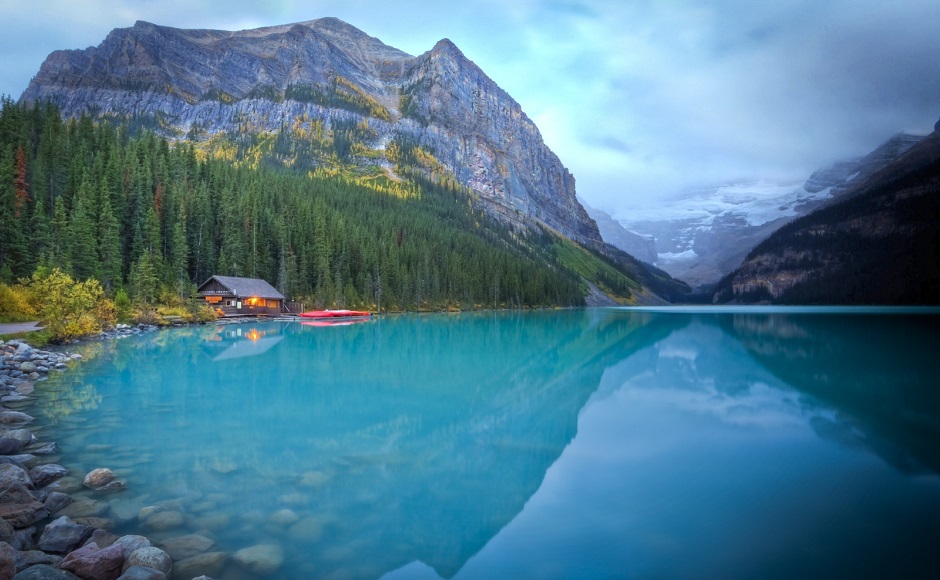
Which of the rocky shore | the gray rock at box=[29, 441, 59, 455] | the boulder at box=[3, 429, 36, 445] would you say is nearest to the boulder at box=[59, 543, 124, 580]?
the rocky shore

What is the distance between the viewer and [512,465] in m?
12.8

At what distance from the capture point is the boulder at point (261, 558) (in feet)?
24.1

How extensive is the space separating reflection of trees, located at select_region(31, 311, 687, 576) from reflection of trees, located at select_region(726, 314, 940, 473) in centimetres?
980

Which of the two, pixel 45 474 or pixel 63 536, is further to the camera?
pixel 45 474

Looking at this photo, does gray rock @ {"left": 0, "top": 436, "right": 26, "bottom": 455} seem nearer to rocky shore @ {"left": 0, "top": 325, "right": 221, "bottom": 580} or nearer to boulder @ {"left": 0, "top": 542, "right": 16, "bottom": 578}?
rocky shore @ {"left": 0, "top": 325, "right": 221, "bottom": 580}

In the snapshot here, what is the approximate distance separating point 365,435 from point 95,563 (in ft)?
27.9

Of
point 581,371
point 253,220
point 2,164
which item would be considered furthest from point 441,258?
point 581,371

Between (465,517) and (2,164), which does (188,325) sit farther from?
(465,517)

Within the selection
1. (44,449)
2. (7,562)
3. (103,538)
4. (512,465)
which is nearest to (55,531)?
(103,538)

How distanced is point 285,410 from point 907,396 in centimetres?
2695

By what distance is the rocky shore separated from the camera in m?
6.36

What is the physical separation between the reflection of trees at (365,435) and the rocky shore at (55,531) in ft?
4.83

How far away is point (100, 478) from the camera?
33.1 ft

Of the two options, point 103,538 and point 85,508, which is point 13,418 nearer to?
point 85,508
